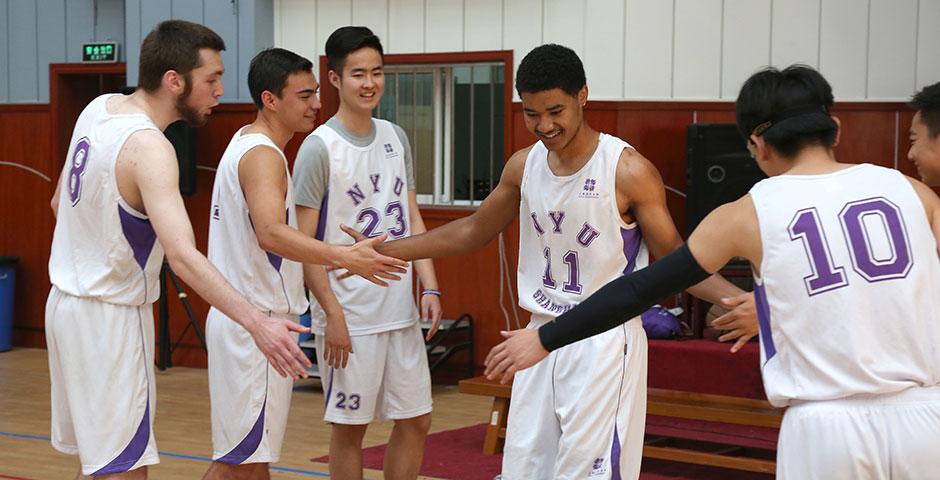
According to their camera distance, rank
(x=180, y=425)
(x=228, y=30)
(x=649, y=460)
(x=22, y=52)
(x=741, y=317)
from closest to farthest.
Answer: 1. (x=741, y=317)
2. (x=649, y=460)
3. (x=180, y=425)
4. (x=228, y=30)
5. (x=22, y=52)

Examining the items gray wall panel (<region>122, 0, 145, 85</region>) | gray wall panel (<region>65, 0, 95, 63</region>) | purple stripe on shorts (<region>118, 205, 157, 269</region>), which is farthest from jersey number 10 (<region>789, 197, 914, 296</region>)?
gray wall panel (<region>65, 0, 95, 63</region>)

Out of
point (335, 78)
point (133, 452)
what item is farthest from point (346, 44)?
point (133, 452)

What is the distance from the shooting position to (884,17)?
26.7 feet

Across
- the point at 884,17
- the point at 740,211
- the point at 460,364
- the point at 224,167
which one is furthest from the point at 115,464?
the point at 884,17

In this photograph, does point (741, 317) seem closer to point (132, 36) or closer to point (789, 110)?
point (789, 110)

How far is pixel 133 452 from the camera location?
3.61 metres

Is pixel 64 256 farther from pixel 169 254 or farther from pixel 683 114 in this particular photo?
pixel 683 114

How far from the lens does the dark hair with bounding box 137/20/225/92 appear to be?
370cm

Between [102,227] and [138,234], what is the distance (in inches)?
4.1

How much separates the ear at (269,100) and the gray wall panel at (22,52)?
7.10 m

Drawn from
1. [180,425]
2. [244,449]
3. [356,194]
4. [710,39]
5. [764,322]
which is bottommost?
[180,425]

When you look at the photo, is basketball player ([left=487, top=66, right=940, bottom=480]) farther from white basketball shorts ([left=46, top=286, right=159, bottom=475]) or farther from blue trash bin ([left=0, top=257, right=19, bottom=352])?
blue trash bin ([left=0, top=257, right=19, bottom=352])

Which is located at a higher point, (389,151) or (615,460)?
(389,151)

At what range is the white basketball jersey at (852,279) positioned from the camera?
8.36 ft
